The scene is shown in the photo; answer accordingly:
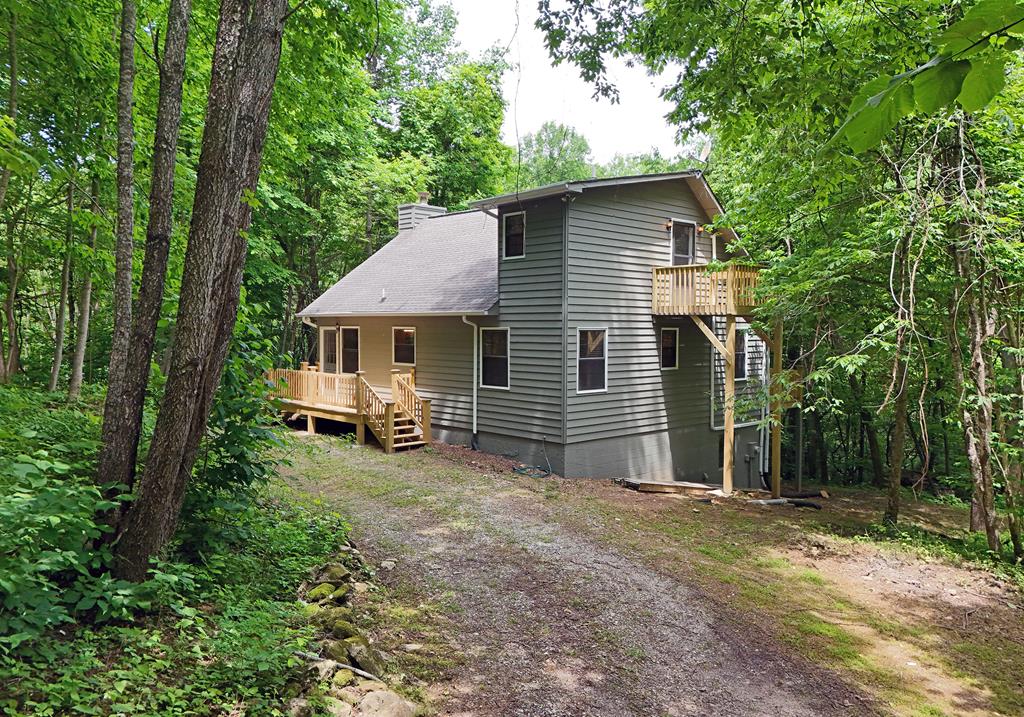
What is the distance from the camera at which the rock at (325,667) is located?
3.94m

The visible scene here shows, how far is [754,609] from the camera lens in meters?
6.40

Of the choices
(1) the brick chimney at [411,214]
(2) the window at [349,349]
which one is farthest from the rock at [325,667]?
(1) the brick chimney at [411,214]

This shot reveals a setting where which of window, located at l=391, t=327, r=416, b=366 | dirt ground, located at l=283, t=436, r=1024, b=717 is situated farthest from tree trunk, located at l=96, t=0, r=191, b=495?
window, located at l=391, t=327, r=416, b=366

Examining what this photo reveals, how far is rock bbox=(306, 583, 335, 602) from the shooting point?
5.25 m

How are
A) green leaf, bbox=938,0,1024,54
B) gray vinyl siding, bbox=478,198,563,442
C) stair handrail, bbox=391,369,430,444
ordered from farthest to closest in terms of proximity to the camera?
1. stair handrail, bbox=391,369,430,444
2. gray vinyl siding, bbox=478,198,563,442
3. green leaf, bbox=938,0,1024,54

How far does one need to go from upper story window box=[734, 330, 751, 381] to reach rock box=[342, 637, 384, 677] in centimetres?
1404

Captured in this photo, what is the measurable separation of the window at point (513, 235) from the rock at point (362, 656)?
32.0ft

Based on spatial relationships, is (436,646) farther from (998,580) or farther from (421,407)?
(421,407)

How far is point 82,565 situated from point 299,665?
59.6 inches

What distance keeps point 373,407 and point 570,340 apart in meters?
4.81

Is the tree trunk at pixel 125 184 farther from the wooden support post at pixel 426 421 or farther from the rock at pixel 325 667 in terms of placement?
the wooden support post at pixel 426 421

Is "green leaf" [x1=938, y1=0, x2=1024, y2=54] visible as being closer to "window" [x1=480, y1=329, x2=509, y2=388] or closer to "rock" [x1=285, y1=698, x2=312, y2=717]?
A: "rock" [x1=285, y1=698, x2=312, y2=717]

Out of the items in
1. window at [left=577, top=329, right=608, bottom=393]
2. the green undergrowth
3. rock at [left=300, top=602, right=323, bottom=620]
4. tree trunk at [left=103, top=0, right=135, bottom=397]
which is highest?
tree trunk at [left=103, top=0, right=135, bottom=397]

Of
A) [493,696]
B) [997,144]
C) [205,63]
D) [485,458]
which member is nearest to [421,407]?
[485,458]
